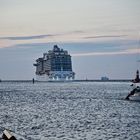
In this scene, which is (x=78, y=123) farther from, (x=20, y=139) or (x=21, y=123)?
(x=20, y=139)

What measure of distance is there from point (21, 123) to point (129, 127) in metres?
11.0

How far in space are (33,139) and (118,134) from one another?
7769 millimetres

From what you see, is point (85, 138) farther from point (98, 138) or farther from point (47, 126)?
point (47, 126)

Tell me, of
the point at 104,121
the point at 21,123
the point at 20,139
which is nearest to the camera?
the point at 20,139

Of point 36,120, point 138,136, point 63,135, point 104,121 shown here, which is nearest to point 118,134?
point 138,136

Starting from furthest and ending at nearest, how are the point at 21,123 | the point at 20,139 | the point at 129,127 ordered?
the point at 21,123
the point at 129,127
the point at 20,139

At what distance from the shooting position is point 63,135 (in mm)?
36594

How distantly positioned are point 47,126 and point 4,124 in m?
4.37

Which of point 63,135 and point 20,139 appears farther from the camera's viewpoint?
point 63,135

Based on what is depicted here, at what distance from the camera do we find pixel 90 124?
44719 millimetres

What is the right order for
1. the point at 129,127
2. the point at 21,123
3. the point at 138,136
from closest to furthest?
the point at 138,136, the point at 129,127, the point at 21,123

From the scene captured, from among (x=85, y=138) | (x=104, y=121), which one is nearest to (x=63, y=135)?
(x=85, y=138)

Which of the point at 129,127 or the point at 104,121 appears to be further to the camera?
the point at 104,121

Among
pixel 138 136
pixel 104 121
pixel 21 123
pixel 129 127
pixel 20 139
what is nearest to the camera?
pixel 20 139
